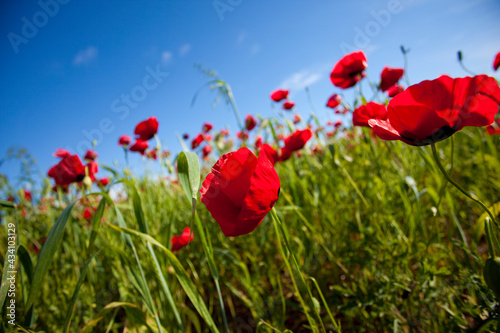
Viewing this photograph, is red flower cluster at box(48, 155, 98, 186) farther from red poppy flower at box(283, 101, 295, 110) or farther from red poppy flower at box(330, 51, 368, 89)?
red poppy flower at box(283, 101, 295, 110)

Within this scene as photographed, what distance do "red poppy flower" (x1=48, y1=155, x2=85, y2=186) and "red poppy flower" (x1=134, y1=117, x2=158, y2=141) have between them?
396 millimetres

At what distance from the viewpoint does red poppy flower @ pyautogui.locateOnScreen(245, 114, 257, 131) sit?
1.84m

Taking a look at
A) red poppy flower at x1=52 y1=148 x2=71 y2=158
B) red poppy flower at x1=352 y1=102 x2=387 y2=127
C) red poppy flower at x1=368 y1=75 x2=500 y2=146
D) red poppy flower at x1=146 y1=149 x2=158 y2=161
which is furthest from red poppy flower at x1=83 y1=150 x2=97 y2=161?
red poppy flower at x1=368 y1=75 x2=500 y2=146

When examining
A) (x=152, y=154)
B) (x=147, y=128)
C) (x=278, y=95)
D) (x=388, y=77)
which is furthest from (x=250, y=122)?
(x=152, y=154)

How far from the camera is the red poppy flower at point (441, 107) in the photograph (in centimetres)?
40

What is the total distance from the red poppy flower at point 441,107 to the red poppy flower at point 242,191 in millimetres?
222

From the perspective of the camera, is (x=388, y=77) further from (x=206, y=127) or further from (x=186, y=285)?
(x=206, y=127)

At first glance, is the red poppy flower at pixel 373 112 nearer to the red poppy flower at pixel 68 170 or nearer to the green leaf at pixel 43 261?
the green leaf at pixel 43 261

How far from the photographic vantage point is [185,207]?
1.94 m

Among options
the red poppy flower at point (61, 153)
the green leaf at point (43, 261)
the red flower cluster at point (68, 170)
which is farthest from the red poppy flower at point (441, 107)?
the red poppy flower at point (61, 153)

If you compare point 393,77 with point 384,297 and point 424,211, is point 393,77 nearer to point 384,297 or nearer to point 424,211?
point 424,211

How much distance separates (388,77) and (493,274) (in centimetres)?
113

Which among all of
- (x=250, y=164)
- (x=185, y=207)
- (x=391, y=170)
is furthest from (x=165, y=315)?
(x=391, y=170)

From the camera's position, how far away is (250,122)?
195 centimetres
